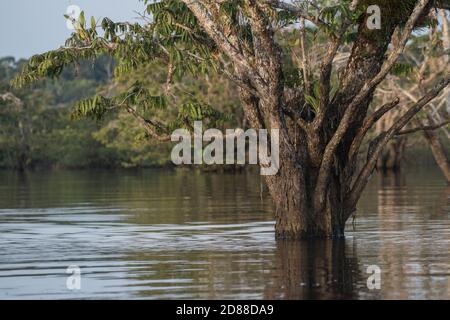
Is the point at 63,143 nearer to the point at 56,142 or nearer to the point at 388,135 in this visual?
the point at 56,142

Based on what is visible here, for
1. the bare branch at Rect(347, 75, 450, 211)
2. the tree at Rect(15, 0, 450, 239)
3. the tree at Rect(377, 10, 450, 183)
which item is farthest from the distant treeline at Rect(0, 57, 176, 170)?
the bare branch at Rect(347, 75, 450, 211)

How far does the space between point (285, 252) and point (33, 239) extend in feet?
22.2

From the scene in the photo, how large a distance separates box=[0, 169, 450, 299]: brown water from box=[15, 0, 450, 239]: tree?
1.13 m

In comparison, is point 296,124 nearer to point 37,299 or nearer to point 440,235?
point 440,235

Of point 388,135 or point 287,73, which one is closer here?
point 388,135

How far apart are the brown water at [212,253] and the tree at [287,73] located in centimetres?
113

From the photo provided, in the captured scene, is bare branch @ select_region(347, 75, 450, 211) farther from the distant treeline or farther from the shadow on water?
the distant treeline

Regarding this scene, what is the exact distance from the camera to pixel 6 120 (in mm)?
99875

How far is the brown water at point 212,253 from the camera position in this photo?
16375 millimetres

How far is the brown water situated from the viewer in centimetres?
1638

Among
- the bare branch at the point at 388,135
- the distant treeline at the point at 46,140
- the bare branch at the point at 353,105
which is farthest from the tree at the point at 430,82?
the distant treeline at the point at 46,140

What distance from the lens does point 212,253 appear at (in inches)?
841

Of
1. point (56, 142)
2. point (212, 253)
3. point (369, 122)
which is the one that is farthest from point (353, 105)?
point (56, 142)

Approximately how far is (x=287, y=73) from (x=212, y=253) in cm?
434
